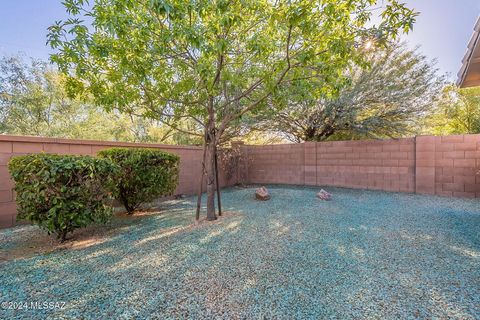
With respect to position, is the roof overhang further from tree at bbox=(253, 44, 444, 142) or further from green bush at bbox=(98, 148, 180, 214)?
green bush at bbox=(98, 148, 180, 214)

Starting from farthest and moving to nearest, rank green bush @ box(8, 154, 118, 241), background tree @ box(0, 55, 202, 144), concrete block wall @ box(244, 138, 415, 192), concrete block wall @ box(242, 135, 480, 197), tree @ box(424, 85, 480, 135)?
1. tree @ box(424, 85, 480, 135)
2. background tree @ box(0, 55, 202, 144)
3. concrete block wall @ box(244, 138, 415, 192)
4. concrete block wall @ box(242, 135, 480, 197)
5. green bush @ box(8, 154, 118, 241)

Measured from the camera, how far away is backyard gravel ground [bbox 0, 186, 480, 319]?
5.57 ft

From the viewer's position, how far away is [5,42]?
8.47 metres

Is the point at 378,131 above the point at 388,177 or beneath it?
above

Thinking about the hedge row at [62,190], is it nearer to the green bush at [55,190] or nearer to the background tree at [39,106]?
the green bush at [55,190]

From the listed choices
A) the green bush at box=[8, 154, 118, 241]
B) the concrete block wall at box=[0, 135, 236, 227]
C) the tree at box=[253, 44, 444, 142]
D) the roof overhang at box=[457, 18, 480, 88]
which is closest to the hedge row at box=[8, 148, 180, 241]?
the green bush at box=[8, 154, 118, 241]

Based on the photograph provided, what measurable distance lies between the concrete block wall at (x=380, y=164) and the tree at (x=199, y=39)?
4.22 m

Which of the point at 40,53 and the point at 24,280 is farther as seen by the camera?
the point at 40,53

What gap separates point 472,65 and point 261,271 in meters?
4.73

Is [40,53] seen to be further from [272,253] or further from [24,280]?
[272,253]

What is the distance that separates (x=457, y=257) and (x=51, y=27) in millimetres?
5468

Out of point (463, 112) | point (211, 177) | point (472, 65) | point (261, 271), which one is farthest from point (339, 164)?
point (463, 112)

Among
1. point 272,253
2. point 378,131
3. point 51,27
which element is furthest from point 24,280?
point 378,131

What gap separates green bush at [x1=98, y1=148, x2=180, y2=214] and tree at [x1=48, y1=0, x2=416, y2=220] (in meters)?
0.81
